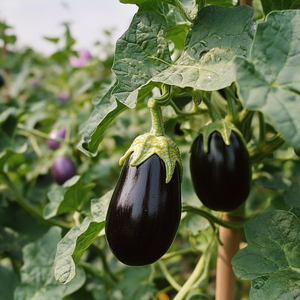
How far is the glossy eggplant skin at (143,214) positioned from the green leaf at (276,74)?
0.18 m

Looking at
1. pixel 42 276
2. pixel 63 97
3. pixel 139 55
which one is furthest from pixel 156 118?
pixel 63 97

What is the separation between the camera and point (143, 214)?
0.45 meters

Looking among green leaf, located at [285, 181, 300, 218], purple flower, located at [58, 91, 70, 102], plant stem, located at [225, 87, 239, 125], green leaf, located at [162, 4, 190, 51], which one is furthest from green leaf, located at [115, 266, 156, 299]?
purple flower, located at [58, 91, 70, 102]

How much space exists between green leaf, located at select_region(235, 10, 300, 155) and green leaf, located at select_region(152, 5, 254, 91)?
0.17ft

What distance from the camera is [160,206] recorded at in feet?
1.48

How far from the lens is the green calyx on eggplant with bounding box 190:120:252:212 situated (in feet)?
1.79

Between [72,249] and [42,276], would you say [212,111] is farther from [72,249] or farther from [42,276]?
[42,276]

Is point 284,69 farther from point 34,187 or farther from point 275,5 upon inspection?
point 34,187

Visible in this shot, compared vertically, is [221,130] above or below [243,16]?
below

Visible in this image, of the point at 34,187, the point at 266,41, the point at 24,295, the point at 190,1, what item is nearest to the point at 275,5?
the point at 190,1

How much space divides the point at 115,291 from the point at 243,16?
0.86m

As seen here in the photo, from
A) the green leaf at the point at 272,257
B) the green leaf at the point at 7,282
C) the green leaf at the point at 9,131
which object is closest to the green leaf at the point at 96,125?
the green leaf at the point at 272,257

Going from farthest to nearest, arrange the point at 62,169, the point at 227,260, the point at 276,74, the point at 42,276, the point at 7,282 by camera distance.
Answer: the point at 62,169, the point at 7,282, the point at 42,276, the point at 227,260, the point at 276,74

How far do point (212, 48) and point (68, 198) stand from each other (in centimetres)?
46
